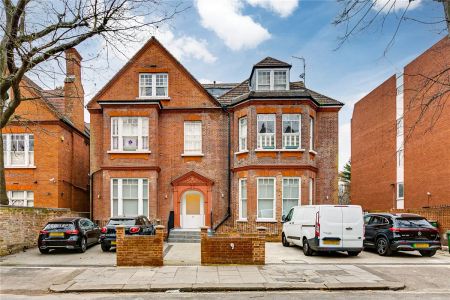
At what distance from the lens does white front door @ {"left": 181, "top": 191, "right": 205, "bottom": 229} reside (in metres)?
21.9

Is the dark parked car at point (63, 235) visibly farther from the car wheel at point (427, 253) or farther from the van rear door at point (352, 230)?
the car wheel at point (427, 253)

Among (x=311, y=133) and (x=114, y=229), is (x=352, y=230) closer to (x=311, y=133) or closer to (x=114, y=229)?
Answer: (x=311, y=133)

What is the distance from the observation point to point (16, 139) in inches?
893

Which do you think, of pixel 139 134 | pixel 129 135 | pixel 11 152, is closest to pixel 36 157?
pixel 11 152

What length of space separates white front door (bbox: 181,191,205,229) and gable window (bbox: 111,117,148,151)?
3.79 meters

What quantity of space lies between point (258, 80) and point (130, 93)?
750 cm

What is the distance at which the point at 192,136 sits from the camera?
2233cm

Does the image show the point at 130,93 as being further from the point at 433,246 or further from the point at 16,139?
the point at 433,246

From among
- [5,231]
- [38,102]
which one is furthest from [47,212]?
[38,102]

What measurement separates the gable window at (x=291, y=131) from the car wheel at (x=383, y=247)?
7.24 metres

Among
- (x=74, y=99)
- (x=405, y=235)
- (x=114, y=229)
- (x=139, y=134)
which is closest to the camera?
(x=405, y=235)

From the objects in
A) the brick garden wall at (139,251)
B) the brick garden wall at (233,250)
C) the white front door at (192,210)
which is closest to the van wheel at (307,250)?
the brick garden wall at (233,250)

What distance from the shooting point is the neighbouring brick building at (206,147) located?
20750 millimetres

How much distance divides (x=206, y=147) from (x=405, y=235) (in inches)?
459
